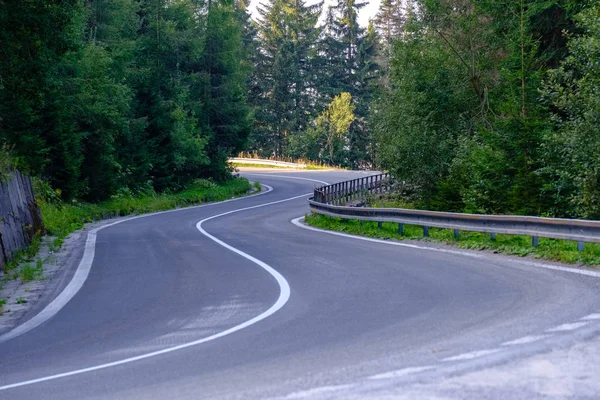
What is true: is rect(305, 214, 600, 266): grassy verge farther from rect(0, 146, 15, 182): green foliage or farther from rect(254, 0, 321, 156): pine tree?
rect(254, 0, 321, 156): pine tree

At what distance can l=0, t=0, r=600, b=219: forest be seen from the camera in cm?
1875

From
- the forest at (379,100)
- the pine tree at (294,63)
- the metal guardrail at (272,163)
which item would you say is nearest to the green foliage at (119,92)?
the forest at (379,100)

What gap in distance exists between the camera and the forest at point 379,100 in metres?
18.8

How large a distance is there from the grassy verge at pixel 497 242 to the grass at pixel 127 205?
9.45 metres

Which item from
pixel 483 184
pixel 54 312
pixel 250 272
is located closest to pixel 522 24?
pixel 483 184

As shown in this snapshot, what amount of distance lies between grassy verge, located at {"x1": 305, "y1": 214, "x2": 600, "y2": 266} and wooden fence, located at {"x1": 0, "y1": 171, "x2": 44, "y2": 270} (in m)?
9.84

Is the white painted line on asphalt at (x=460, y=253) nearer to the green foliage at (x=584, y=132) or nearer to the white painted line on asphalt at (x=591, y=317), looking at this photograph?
the white painted line on asphalt at (x=591, y=317)

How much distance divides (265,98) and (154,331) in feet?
279

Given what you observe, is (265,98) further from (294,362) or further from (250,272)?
(294,362)

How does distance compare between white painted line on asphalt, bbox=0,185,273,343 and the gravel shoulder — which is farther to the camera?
the gravel shoulder

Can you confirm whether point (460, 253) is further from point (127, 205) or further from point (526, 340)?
point (127, 205)

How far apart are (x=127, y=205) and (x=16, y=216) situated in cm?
1904

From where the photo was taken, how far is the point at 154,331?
870cm

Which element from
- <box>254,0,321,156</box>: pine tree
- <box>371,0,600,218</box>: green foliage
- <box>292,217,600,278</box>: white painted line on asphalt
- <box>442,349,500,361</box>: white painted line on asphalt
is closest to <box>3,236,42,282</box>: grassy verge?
<box>292,217,600,278</box>: white painted line on asphalt
